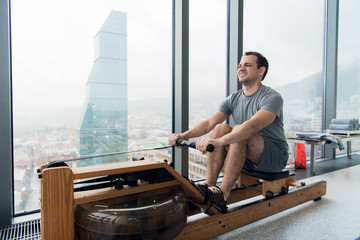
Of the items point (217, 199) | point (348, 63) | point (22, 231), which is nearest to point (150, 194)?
point (217, 199)

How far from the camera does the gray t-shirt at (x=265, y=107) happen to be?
6.31 feet

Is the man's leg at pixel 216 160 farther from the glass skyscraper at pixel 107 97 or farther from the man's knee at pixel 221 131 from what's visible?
the glass skyscraper at pixel 107 97

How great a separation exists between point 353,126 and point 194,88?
2.95 metres

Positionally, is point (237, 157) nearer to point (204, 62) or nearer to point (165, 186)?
point (165, 186)

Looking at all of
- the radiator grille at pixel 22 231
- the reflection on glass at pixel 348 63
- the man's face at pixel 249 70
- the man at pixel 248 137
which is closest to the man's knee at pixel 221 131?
the man at pixel 248 137

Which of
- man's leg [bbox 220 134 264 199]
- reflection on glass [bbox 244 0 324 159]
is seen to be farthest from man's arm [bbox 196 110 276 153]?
reflection on glass [bbox 244 0 324 159]

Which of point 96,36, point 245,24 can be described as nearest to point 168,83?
point 96,36

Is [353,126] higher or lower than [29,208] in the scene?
higher

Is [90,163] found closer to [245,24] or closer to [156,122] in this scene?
[156,122]

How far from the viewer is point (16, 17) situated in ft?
6.51

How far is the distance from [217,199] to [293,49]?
3.31 metres

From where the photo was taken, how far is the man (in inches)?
69.0

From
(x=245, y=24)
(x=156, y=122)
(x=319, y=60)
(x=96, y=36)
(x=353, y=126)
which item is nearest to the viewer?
(x=96, y=36)

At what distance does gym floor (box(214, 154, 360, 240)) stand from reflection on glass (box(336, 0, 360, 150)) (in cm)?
256
